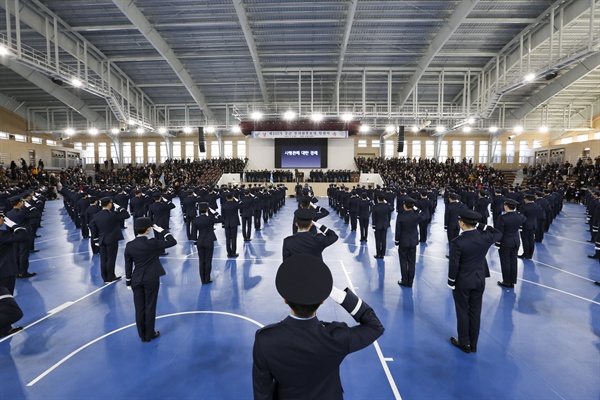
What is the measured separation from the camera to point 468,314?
4.28m

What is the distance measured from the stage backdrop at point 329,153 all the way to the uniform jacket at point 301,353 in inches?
1235

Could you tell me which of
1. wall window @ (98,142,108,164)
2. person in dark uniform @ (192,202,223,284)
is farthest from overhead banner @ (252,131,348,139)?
wall window @ (98,142,108,164)

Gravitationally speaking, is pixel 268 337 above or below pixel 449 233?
above

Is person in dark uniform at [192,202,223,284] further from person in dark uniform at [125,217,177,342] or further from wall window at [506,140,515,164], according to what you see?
wall window at [506,140,515,164]

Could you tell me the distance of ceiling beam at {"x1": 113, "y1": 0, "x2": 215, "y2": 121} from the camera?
48.9ft

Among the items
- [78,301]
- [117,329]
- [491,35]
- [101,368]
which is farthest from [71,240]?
[491,35]

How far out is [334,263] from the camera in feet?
27.6

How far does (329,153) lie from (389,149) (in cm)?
1028

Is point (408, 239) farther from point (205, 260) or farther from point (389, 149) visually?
point (389, 149)

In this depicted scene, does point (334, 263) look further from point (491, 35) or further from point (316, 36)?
point (491, 35)

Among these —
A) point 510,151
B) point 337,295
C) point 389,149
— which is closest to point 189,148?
point 389,149

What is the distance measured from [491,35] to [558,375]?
20.7m

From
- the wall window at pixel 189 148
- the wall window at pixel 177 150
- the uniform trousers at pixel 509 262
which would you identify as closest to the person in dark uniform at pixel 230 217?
the uniform trousers at pixel 509 262

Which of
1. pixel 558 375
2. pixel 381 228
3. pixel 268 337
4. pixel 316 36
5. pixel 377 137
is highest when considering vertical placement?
pixel 316 36
